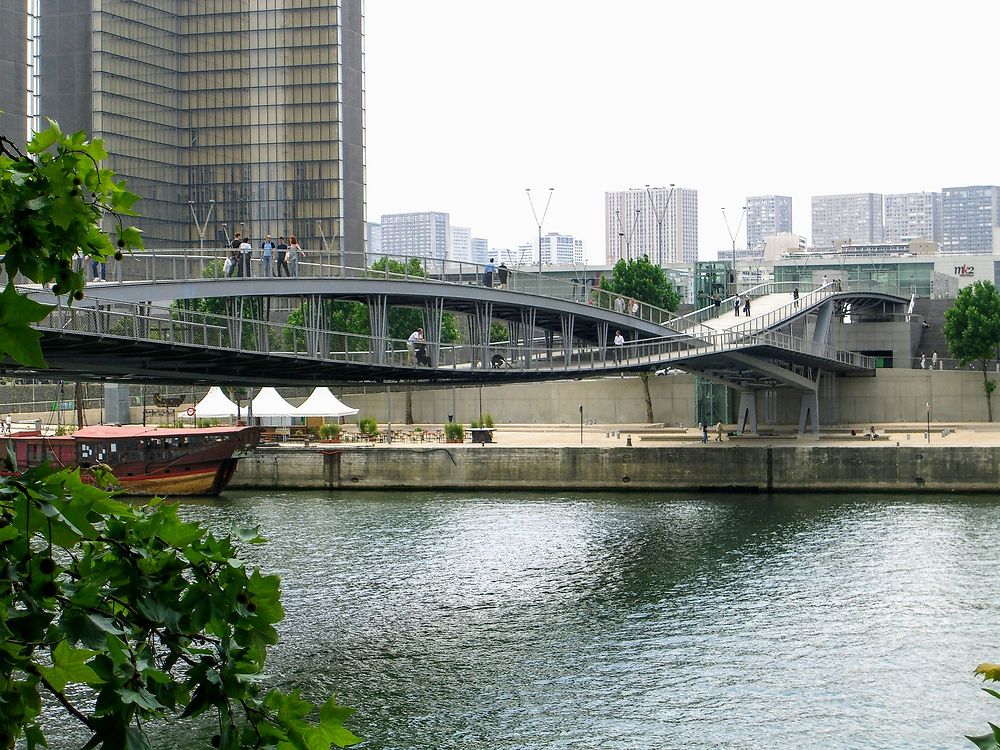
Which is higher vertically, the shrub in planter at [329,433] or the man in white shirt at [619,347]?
the man in white shirt at [619,347]

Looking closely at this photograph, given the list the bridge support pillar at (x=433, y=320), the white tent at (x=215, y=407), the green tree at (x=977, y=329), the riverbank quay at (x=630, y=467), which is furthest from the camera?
the green tree at (x=977, y=329)

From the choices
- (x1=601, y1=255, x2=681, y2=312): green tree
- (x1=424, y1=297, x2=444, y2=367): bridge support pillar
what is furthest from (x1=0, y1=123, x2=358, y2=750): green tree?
(x1=601, y1=255, x2=681, y2=312): green tree

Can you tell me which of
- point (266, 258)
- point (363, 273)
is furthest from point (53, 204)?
point (363, 273)

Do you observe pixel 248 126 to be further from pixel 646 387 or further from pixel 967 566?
pixel 967 566

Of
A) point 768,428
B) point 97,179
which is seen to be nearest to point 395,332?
point 768,428

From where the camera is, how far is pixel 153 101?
108 m

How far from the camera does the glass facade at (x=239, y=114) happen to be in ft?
351

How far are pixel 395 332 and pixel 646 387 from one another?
1519 centimetres

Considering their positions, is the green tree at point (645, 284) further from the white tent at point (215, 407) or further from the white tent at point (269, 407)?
the white tent at point (215, 407)

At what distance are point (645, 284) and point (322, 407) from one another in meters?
26.5

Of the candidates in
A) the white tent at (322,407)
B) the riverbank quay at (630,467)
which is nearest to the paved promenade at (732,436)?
the riverbank quay at (630,467)

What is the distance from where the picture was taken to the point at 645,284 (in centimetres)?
8150

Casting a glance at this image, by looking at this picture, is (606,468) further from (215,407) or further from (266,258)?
(266,258)

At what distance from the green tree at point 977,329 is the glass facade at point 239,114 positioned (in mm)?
51708
